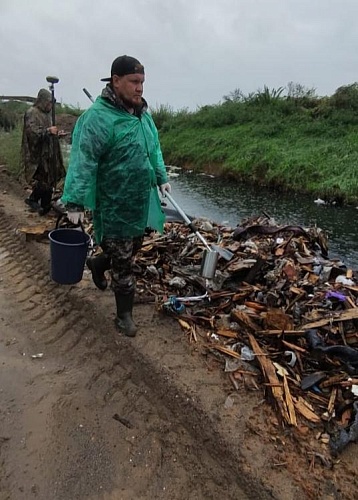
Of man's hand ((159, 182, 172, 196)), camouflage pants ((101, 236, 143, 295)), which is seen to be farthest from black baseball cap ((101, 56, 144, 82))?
camouflage pants ((101, 236, 143, 295))

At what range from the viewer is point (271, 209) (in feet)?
35.6

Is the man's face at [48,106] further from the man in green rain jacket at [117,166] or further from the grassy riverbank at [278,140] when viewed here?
the grassy riverbank at [278,140]

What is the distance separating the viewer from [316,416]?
104 inches

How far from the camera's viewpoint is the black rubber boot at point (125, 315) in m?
3.38

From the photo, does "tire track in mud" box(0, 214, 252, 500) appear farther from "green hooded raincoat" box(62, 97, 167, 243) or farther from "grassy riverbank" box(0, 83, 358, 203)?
"grassy riverbank" box(0, 83, 358, 203)

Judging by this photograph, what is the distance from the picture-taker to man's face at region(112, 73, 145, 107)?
2.86 metres

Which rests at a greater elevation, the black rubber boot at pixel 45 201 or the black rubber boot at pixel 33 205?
the black rubber boot at pixel 45 201

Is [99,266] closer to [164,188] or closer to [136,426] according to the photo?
[164,188]

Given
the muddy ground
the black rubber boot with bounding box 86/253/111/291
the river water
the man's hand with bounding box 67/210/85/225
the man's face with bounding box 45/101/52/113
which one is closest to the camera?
the muddy ground

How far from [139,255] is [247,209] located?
6521 mm

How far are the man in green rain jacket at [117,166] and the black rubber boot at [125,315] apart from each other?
0.14 m

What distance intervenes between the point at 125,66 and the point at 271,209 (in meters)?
8.50

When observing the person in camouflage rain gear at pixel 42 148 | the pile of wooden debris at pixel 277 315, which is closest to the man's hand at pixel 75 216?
the pile of wooden debris at pixel 277 315

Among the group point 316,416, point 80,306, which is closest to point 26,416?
point 80,306
